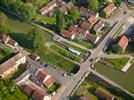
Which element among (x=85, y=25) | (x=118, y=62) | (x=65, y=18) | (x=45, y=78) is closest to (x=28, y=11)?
(x=65, y=18)

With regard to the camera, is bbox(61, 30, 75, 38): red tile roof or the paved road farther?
bbox(61, 30, 75, 38): red tile roof

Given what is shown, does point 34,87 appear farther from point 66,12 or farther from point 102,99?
point 66,12

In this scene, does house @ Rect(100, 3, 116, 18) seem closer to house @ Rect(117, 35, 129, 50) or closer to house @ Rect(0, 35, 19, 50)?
house @ Rect(117, 35, 129, 50)

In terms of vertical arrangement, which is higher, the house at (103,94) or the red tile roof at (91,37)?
the red tile roof at (91,37)

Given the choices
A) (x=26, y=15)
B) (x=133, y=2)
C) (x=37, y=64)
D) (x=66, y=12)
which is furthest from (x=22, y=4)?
(x=133, y=2)

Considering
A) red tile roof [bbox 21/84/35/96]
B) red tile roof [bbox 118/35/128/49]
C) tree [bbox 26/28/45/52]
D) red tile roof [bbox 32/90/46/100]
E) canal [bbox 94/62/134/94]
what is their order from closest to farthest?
1. red tile roof [bbox 32/90/46/100]
2. red tile roof [bbox 21/84/35/96]
3. canal [bbox 94/62/134/94]
4. tree [bbox 26/28/45/52]
5. red tile roof [bbox 118/35/128/49]

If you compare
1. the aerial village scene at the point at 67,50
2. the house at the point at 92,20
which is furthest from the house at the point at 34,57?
the house at the point at 92,20

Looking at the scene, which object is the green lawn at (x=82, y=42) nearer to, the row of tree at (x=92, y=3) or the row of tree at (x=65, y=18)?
the row of tree at (x=65, y=18)

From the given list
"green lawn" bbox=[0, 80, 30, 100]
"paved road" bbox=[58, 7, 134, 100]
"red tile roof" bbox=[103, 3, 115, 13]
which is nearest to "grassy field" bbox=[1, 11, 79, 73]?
"paved road" bbox=[58, 7, 134, 100]
